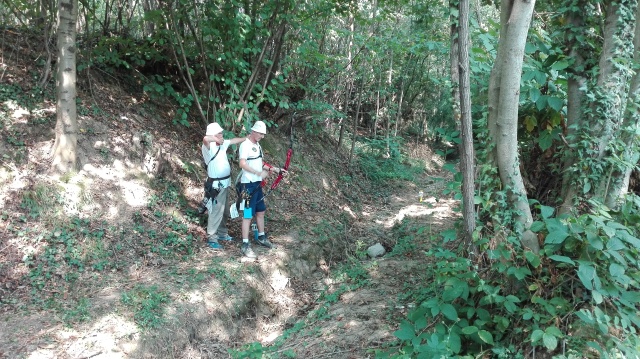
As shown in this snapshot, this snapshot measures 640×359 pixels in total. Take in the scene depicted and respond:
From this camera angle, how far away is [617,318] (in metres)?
3.08

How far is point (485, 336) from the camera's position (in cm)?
336

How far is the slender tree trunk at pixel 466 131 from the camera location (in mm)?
3320

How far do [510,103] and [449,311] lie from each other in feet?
5.87

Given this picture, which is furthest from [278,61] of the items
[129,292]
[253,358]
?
[253,358]

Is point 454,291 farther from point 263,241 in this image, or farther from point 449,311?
point 263,241

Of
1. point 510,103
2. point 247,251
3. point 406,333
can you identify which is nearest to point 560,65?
point 510,103

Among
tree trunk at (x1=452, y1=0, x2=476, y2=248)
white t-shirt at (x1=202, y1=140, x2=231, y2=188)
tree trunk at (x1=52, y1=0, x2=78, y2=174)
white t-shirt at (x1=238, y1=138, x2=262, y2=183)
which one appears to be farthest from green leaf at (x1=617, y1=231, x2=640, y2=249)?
tree trunk at (x1=52, y1=0, x2=78, y2=174)

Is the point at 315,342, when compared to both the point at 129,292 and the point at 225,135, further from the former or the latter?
the point at 225,135

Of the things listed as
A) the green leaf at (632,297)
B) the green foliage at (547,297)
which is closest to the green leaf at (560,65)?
the green foliage at (547,297)

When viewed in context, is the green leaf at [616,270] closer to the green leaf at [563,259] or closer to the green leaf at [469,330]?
the green leaf at [563,259]

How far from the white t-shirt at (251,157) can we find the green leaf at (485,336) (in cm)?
385

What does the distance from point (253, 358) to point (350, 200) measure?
6.41m

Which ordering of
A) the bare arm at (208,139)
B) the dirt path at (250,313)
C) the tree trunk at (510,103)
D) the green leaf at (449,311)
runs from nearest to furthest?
the tree trunk at (510,103) → the green leaf at (449,311) → the dirt path at (250,313) → the bare arm at (208,139)

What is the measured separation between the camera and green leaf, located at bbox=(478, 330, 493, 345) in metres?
3.33
